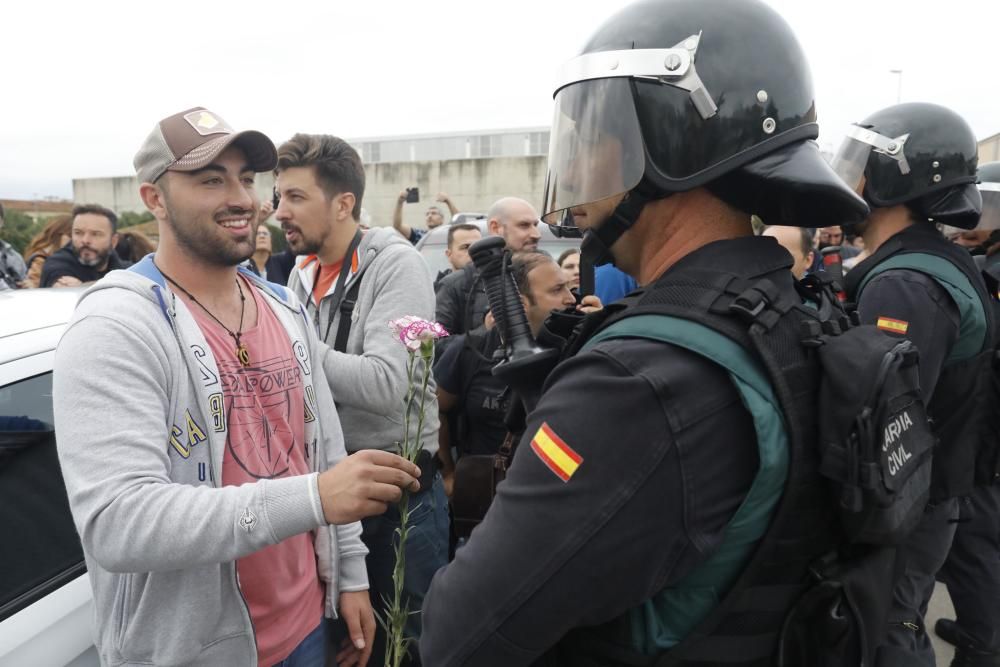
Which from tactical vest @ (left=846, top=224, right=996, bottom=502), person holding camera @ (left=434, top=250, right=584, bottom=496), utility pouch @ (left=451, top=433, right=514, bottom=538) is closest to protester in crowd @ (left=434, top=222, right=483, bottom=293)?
person holding camera @ (left=434, top=250, right=584, bottom=496)

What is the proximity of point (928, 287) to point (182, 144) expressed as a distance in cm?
252

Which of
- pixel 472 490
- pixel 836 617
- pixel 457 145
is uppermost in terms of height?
pixel 457 145

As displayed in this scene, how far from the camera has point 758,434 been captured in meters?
1.01

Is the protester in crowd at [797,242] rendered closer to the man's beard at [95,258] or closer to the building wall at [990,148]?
the man's beard at [95,258]

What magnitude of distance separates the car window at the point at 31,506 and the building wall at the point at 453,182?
66.5 feet

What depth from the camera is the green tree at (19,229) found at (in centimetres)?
1777

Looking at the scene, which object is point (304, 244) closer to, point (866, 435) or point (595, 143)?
point (595, 143)

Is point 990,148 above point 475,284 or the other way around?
above

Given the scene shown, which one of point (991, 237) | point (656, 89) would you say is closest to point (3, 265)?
point (656, 89)

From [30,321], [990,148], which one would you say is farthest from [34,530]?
[990,148]

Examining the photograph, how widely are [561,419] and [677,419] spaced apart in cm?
17

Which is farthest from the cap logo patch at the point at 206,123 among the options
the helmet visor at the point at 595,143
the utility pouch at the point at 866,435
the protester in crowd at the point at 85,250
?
the protester in crowd at the point at 85,250

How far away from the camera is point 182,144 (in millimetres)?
1753

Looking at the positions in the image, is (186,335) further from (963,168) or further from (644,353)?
(963,168)
